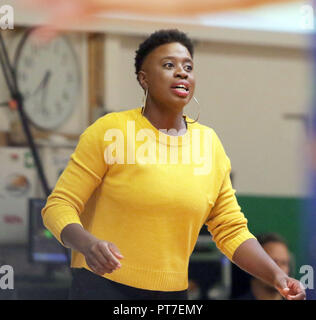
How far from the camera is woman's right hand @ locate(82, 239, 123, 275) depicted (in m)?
1.34

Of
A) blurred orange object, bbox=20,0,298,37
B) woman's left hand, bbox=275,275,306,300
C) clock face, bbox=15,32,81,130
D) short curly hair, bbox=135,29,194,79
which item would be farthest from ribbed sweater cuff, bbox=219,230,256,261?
clock face, bbox=15,32,81,130

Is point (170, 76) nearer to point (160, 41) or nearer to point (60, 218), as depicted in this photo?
point (160, 41)

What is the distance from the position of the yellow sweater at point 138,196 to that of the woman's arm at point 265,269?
112 millimetres

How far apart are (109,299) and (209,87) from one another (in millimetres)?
2631

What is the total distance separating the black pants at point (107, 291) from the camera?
1.49 m

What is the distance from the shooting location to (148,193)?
1.45m

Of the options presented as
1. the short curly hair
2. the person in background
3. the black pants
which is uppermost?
the short curly hair

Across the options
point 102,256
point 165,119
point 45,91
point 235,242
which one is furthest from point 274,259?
point 45,91

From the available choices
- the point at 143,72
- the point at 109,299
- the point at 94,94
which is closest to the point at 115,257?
the point at 109,299

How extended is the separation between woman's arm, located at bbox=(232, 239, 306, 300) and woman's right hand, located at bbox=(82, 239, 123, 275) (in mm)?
308

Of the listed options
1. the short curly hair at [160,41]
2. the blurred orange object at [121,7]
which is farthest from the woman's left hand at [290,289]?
the blurred orange object at [121,7]

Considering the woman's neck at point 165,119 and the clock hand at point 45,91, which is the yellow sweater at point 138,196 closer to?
the woman's neck at point 165,119

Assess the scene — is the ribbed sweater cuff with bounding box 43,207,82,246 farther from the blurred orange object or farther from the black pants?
the blurred orange object

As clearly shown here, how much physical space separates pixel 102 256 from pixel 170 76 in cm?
38
